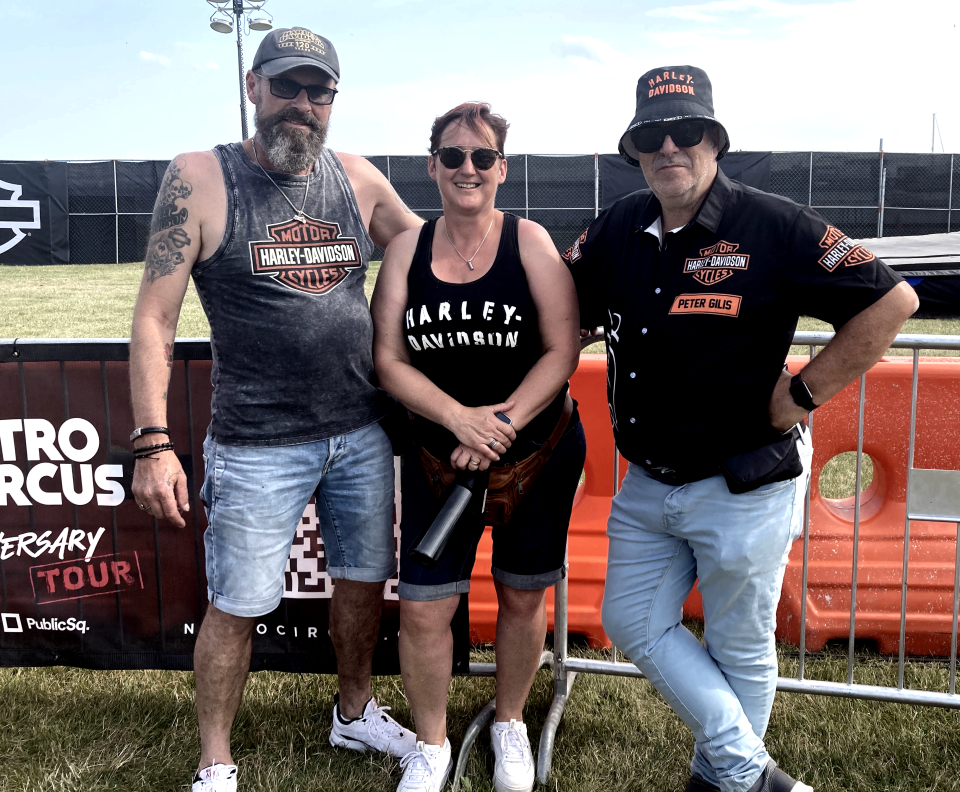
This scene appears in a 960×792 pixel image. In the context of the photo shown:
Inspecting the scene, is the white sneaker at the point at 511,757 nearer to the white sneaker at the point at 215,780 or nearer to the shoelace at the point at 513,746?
the shoelace at the point at 513,746

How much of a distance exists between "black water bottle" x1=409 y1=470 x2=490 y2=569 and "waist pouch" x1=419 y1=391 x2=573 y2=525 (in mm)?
36

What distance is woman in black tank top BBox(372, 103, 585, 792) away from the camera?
253 centimetres

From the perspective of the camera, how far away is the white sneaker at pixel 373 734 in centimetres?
300

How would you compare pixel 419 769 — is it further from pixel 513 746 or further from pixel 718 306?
Result: pixel 718 306

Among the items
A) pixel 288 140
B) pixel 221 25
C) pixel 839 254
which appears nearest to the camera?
pixel 839 254

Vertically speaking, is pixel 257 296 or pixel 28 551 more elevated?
pixel 257 296

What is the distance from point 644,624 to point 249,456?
54.6 inches

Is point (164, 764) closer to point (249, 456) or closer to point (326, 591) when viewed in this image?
point (326, 591)

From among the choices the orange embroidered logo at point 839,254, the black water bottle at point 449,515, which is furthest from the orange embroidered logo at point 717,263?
the black water bottle at point 449,515

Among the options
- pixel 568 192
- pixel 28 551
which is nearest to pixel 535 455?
pixel 28 551

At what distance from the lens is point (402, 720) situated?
129 inches

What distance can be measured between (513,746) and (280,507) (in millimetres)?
1168

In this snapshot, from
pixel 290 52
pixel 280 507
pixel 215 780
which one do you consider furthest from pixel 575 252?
pixel 215 780

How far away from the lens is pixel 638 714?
3266mm
